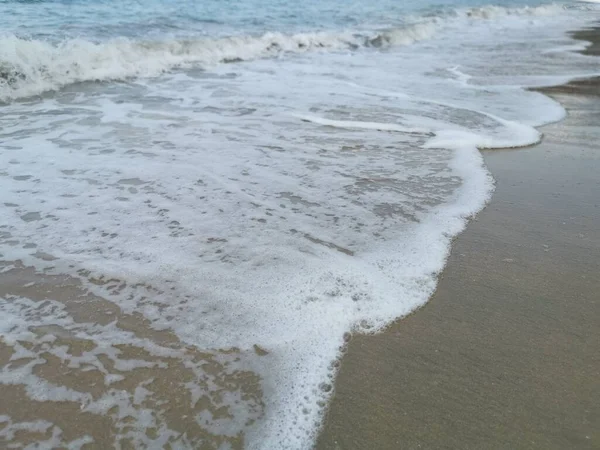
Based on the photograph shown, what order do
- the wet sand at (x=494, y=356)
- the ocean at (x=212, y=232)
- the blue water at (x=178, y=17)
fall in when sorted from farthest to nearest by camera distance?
the blue water at (x=178, y=17)
the ocean at (x=212, y=232)
the wet sand at (x=494, y=356)

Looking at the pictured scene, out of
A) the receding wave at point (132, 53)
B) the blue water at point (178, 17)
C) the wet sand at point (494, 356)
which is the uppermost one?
the blue water at point (178, 17)

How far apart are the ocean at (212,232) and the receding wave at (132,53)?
0.22ft

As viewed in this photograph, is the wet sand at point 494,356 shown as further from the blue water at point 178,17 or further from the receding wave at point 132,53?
the blue water at point 178,17

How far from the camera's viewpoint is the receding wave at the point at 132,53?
7.18 m

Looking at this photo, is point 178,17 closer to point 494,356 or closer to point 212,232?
point 212,232

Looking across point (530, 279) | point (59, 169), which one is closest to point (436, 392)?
point (530, 279)

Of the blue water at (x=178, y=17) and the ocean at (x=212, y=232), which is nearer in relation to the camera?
the ocean at (x=212, y=232)

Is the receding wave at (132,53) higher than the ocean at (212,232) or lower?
higher

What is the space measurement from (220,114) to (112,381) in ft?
14.3

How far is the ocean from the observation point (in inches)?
65.9

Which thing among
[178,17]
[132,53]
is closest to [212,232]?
[132,53]

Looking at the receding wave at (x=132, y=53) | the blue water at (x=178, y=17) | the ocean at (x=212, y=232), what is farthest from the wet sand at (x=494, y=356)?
the blue water at (x=178, y=17)

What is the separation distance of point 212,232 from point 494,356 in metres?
1.71

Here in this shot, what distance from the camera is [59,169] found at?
376 cm
